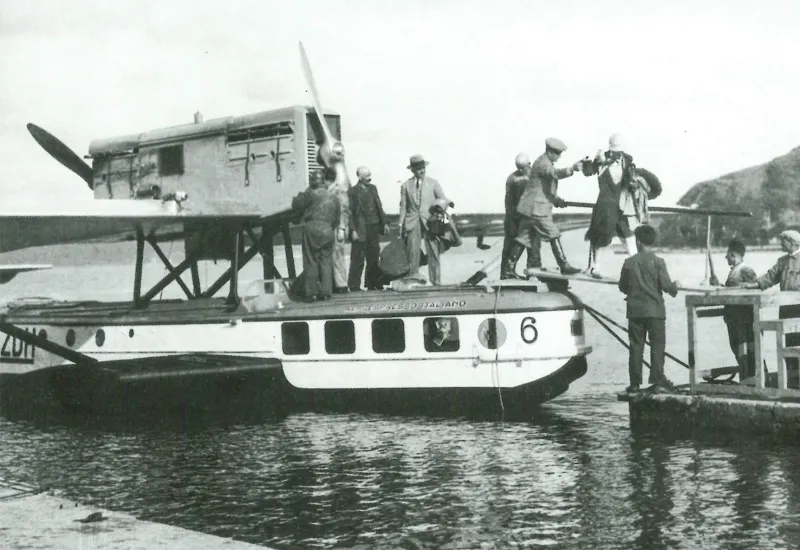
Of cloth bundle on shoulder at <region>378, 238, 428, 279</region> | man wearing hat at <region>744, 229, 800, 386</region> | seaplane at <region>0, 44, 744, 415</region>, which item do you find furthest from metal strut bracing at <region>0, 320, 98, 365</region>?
man wearing hat at <region>744, 229, 800, 386</region>

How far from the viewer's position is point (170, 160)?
19828mm

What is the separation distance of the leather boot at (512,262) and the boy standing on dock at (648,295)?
2895 millimetres

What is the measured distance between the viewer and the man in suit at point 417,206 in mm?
16656

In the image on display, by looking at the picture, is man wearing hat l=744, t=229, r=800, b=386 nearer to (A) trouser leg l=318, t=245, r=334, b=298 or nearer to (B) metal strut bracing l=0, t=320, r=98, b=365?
(A) trouser leg l=318, t=245, r=334, b=298

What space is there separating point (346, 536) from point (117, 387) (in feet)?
23.8

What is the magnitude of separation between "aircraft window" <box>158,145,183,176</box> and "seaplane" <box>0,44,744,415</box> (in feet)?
0.14

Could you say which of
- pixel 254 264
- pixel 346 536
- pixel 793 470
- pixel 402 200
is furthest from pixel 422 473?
pixel 254 264

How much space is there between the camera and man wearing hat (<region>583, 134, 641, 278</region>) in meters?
14.4

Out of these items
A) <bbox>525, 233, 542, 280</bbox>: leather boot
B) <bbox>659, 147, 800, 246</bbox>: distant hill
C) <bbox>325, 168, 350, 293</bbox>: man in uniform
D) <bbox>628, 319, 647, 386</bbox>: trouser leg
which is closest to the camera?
<bbox>628, 319, 647, 386</bbox>: trouser leg

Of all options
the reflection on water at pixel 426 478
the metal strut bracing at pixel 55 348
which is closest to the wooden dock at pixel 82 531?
the reflection on water at pixel 426 478

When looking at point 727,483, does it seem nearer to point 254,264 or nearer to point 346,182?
point 346,182

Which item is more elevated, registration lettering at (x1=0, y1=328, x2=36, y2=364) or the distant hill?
the distant hill

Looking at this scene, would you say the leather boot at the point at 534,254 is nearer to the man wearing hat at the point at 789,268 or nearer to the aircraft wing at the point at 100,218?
the man wearing hat at the point at 789,268

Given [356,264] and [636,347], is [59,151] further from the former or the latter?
[636,347]
